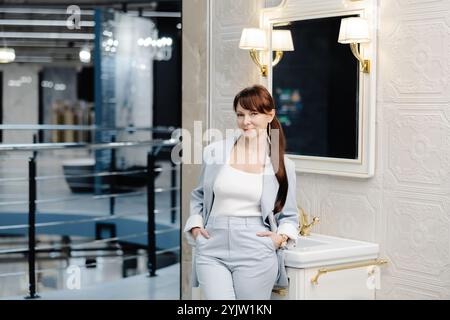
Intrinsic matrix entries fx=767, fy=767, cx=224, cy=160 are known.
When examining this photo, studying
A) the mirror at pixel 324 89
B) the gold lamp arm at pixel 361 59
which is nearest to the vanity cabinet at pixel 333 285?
the mirror at pixel 324 89

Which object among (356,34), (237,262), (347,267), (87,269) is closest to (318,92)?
(356,34)

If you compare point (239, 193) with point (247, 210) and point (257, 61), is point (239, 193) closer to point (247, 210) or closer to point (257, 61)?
point (247, 210)

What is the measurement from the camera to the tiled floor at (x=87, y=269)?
528cm

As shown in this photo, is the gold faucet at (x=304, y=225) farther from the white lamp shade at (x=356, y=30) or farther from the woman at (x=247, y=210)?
the white lamp shade at (x=356, y=30)

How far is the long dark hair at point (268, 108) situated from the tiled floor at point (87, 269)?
2.43 meters

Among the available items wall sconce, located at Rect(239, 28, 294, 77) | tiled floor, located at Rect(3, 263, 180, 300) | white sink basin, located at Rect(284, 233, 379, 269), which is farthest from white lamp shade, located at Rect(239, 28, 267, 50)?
tiled floor, located at Rect(3, 263, 180, 300)

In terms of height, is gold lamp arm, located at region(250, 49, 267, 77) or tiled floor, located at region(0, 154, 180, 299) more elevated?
gold lamp arm, located at region(250, 49, 267, 77)

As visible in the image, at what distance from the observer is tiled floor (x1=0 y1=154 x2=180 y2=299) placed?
528 cm

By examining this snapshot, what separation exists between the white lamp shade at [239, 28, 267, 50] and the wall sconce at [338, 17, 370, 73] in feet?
1.86

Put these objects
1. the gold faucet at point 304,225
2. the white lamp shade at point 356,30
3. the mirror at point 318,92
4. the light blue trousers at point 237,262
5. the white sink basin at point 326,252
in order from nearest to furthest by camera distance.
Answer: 1. the light blue trousers at point 237,262
2. the white sink basin at point 326,252
3. the white lamp shade at point 356,30
4. the mirror at point 318,92
5. the gold faucet at point 304,225

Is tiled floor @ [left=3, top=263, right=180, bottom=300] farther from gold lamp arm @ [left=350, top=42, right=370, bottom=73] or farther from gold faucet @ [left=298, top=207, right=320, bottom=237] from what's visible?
gold lamp arm @ [left=350, top=42, right=370, bottom=73]

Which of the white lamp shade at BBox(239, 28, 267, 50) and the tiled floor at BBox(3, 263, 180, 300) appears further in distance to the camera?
the tiled floor at BBox(3, 263, 180, 300)

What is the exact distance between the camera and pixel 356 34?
10.5ft

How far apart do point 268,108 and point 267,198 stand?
13.3 inches
